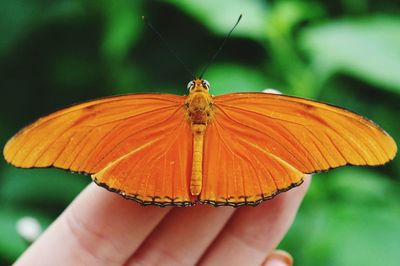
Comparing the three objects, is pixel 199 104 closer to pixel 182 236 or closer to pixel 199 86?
pixel 199 86

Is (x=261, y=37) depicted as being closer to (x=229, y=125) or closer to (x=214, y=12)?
(x=214, y=12)

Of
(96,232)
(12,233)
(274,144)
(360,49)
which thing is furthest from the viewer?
(12,233)

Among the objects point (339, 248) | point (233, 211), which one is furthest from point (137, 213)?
point (339, 248)

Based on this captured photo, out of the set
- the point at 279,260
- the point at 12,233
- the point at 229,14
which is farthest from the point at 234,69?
the point at 12,233

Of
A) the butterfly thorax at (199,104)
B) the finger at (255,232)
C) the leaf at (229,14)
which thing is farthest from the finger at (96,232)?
the leaf at (229,14)

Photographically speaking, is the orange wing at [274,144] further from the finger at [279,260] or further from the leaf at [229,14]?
the leaf at [229,14]
